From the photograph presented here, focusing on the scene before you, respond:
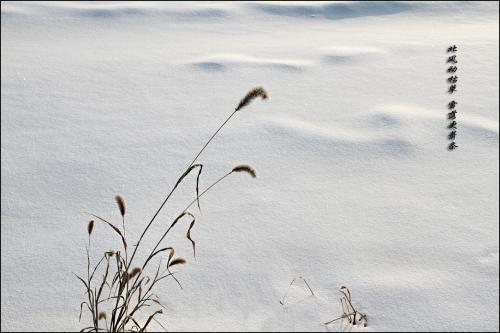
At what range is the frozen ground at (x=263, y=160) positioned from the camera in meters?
1.37

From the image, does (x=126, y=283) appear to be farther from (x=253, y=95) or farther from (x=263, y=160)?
(x=263, y=160)

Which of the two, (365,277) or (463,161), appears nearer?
(365,277)

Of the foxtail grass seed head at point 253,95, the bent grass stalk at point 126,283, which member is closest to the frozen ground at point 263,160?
the bent grass stalk at point 126,283

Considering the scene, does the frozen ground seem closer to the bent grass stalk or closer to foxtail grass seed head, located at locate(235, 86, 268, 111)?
the bent grass stalk

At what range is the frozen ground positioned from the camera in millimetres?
1374

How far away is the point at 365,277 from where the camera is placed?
4.69 feet

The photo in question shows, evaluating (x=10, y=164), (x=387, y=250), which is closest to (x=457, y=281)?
(x=387, y=250)

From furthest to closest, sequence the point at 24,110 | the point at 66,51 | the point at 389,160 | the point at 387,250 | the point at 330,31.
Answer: the point at 330,31
the point at 66,51
the point at 24,110
the point at 389,160
the point at 387,250

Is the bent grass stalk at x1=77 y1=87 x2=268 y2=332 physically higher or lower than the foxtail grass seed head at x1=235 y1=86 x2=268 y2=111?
lower

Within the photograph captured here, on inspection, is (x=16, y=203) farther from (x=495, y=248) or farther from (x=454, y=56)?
(x=454, y=56)

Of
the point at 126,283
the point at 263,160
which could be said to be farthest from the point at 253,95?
the point at 263,160

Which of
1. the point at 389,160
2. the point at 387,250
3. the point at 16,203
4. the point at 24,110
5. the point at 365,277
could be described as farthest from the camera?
the point at 24,110

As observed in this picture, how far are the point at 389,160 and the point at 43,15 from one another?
2351 millimetres

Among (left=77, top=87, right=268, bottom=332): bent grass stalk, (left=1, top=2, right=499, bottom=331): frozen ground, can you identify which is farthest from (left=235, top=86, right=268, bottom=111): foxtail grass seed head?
(left=1, top=2, right=499, bottom=331): frozen ground
